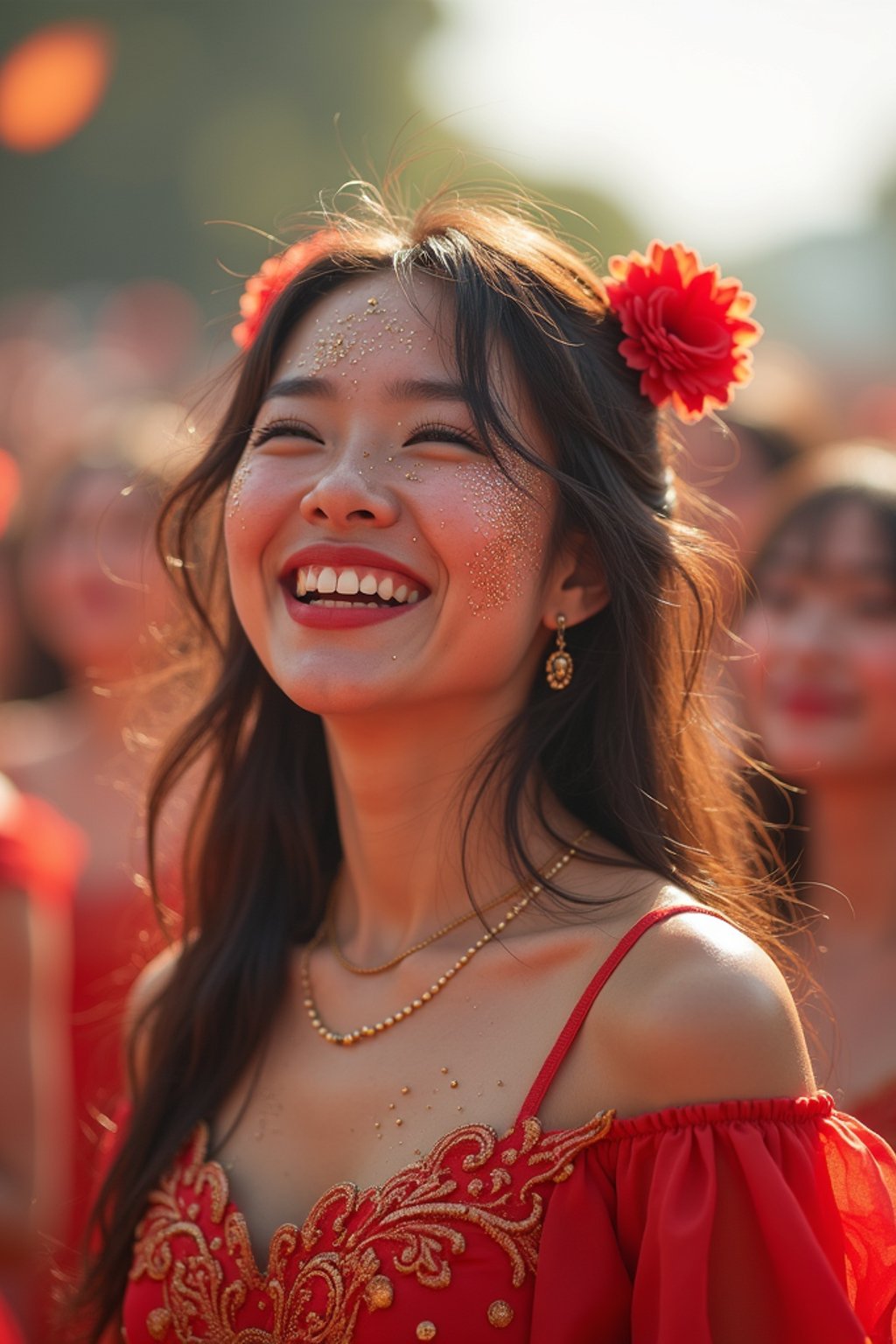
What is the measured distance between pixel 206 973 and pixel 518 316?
4.07 ft

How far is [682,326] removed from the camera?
8.13 ft

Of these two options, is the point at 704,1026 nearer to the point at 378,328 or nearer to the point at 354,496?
the point at 354,496

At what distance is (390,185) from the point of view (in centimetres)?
272

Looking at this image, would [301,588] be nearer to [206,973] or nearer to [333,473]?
[333,473]

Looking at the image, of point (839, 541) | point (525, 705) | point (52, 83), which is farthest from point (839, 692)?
point (52, 83)

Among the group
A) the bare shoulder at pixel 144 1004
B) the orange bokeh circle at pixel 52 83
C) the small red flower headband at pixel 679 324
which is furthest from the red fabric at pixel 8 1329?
the orange bokeh circle at pixel 52 83

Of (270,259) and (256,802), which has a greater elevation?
(270,259)

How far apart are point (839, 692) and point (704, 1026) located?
1.65 meters

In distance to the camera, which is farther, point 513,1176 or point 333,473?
point 333,473

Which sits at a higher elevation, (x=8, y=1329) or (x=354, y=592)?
(x=354, y=592)

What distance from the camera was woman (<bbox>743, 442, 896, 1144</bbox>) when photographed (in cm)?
340

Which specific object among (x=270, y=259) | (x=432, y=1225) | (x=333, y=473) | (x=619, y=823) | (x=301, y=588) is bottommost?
(x=432, y=1225)

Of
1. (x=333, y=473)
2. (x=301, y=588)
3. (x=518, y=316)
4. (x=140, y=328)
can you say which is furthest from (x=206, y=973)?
(x=140, y=328)

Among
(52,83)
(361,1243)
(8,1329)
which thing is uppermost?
(52,83)
